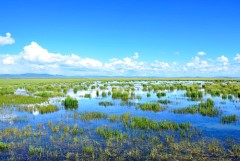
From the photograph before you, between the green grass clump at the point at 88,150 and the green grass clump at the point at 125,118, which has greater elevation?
the green grass clump at the point at 125,118

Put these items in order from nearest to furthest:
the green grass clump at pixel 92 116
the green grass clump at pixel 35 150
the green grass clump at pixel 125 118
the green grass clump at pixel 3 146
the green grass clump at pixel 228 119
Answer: the green grass clump at pixel 35 150
the green grass clump at pixel 3 146
the green grass clump at pixel 125 118
the green grass clump at pixel 228 119
the green grass clump at pixel 92 116

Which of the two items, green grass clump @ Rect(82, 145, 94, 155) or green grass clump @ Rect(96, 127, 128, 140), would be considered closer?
green grass clump @ Rect(82, 145, 94, 155)

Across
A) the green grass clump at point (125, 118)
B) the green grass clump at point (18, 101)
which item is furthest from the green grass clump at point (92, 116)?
the green grass clump at point (18, 101)

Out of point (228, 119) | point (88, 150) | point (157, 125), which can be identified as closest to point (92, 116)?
point (157, 125)

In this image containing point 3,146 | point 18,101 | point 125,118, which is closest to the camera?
point 3,146

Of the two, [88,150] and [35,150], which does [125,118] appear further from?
[35,150]

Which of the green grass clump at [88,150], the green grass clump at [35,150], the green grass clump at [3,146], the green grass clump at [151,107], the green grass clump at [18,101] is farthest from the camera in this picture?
the green grass clump at [18,101]

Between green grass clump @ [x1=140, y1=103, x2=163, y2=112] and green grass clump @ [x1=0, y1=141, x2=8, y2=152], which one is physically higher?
green grass clump @ [x1=140, y1=103, x2=163, y2=112]

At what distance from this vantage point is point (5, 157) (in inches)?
434

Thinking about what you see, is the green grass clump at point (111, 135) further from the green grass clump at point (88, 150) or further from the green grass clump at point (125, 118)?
the green grass clump at point (125, 118)

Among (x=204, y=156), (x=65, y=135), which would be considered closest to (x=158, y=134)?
(x=204, y=156)

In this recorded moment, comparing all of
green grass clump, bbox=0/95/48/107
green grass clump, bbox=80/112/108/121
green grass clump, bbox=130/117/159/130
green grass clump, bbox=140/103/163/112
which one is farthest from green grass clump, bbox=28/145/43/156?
green grass clump, bbox=0/95/48/107

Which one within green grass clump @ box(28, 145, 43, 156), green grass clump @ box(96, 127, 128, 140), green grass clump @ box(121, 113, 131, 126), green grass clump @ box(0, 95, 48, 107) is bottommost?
green grass clump @ box(28, 145, 43, 156)

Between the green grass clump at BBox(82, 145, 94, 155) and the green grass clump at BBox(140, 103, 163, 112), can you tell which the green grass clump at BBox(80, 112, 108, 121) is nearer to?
the green grass clump at BBox(140, 103, 163, 112)
